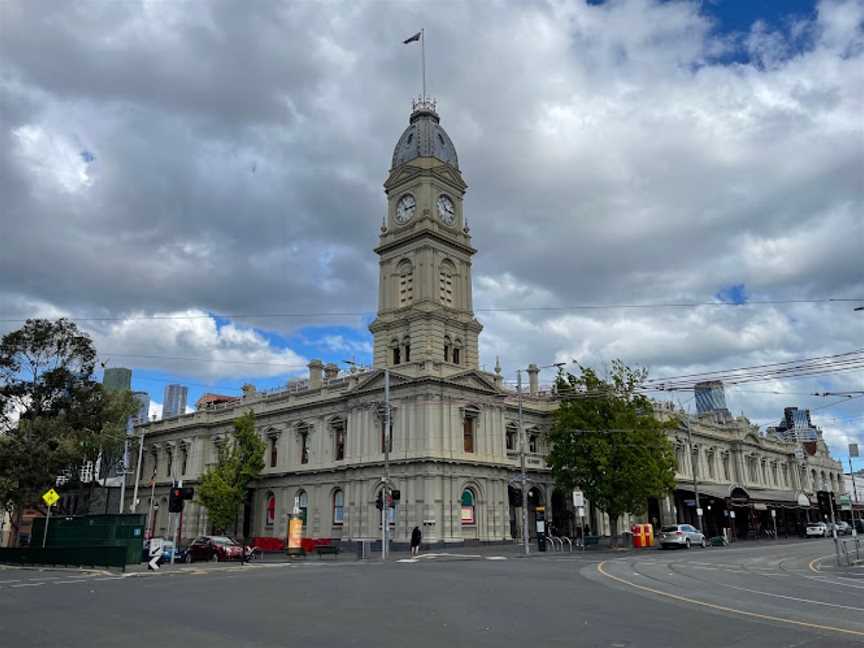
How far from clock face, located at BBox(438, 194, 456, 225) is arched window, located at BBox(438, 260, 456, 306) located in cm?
347

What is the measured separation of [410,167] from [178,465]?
3572 cm

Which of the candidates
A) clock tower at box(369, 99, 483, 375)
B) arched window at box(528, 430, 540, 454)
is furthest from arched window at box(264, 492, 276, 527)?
arched window at box(528, 430, 540, 454)

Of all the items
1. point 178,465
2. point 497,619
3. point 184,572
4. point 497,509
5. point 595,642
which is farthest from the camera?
point 178,465

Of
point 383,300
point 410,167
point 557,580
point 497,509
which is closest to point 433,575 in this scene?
point 557,580

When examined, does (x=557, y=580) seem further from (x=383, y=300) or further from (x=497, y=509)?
(x=383, y=300)

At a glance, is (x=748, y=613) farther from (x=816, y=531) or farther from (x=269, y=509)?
(x=816, y=531)

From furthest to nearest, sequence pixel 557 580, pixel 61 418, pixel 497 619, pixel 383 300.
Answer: pixel 383 300, pixel 61 418, pixel 557 580, pixel 497 619

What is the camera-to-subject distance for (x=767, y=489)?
7888 centimetres

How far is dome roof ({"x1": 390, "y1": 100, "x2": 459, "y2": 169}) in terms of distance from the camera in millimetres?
55438

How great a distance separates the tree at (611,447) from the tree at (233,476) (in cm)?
2229

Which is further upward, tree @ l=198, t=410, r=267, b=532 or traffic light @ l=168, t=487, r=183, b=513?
tree @ l=198, t=410, r=267, b=532

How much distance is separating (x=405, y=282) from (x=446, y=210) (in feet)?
21.6

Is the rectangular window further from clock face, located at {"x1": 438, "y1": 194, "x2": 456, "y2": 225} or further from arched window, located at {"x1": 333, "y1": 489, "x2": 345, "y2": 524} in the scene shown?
clock face, located at {"x1": 438, "y1": 194, "x2": 456, "y2": 225}

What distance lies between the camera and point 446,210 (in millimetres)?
55312
